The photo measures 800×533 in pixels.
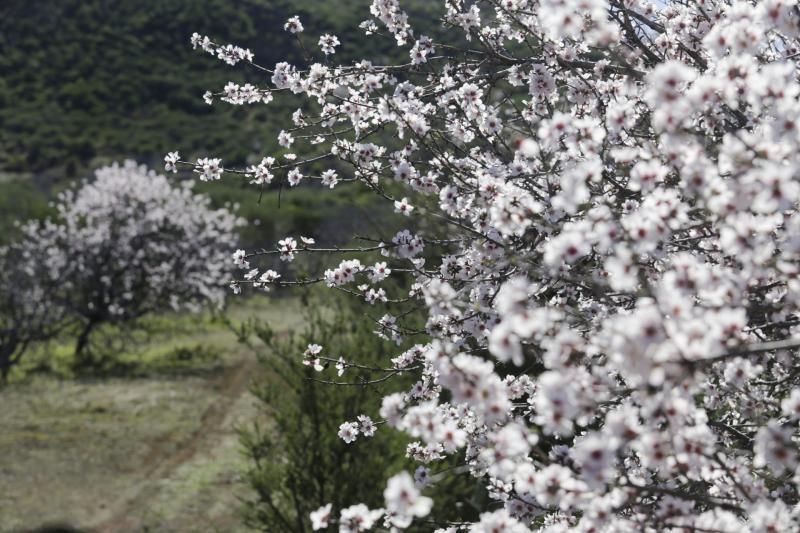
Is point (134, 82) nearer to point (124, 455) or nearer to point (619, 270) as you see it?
point (124, 455)

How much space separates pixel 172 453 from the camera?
43.9 feet

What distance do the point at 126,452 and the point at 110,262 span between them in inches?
363

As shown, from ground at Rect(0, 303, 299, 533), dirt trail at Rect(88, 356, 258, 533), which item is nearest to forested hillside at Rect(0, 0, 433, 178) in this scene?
ground at Rect(0, 303, 299, 533)

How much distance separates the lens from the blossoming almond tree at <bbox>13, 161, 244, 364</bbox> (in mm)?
20469

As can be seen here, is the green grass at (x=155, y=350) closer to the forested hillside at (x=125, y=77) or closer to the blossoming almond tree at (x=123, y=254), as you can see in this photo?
the blossoming almond tree at (x=123, y=254)

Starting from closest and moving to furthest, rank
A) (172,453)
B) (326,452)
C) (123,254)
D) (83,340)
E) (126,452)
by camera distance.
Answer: (326,452) < (126,452) < (172,453) < (83,340) < (123,254)

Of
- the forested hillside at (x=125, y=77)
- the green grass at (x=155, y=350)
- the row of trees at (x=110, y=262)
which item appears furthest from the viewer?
the forested hillside at (x=125, y=77)

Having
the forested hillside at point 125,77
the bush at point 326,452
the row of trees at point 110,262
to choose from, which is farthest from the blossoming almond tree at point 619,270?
the forested hillside at point 125,77

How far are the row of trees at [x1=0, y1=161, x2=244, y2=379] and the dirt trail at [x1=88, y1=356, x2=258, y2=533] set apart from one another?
4.26 meters

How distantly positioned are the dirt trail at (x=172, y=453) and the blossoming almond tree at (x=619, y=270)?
6.50 metres

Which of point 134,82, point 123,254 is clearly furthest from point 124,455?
point 134,82

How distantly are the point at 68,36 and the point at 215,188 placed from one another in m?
29.0

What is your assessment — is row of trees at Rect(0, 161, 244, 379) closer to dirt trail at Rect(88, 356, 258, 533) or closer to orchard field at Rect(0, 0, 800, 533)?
orchard field at Rect(0, 0, 800, 533)

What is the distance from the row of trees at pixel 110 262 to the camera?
776 inches
